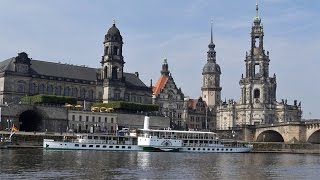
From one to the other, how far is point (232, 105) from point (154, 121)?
35.8 meters

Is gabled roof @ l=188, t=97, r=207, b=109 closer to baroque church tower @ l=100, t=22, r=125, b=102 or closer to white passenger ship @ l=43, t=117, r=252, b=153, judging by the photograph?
baroque church tower @ l=100, t=22, r=125, b=102

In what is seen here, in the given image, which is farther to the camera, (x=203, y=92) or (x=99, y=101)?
(x=203, y=92)

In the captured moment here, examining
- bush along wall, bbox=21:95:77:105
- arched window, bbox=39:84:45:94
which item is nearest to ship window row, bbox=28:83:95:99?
arched window, bbox=39:84:45:94

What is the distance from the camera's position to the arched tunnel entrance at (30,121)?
92.6 meters

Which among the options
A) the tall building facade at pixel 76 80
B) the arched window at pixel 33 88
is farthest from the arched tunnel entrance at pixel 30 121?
the arched window at pixel 33 88

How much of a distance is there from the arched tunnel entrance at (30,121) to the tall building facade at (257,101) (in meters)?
53.8

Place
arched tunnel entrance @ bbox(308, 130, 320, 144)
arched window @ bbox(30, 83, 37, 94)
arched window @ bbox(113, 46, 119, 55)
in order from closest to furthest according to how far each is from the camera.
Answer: arched tunnel entrance @ bbox(308, 130, 320, 144) → arched window @ bbox(30, 83, 37, 94) → arched window @ bbox(113, 46, 119, 55)

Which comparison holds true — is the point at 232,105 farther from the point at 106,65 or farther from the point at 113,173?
the point at 113,173

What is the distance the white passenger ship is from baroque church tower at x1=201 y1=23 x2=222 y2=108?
202 ft

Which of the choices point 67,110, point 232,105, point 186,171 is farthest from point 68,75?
point 186,171

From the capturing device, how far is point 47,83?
105438 mm

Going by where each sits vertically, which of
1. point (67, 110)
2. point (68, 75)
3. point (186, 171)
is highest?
point (68, 75)

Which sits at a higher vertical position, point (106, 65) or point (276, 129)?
point (106, 65)

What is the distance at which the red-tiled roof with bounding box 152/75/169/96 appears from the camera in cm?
13225
